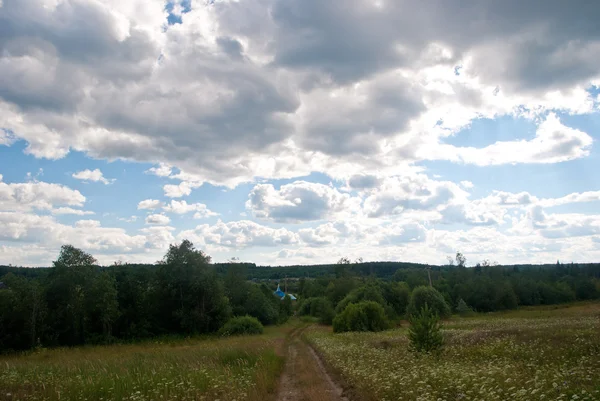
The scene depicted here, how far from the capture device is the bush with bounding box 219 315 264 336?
172 feet

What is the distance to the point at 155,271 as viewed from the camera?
5691 cm

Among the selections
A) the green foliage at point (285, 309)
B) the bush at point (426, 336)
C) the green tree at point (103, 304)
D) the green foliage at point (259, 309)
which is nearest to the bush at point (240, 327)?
the green tree at point (103, 304)

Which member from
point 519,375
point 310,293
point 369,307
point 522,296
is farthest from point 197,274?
point 522,296

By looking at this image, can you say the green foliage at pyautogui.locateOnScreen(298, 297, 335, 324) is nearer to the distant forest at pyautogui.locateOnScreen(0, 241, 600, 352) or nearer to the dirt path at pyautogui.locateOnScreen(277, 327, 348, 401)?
the distant forest at pyautogui.locateOnScreen(0, 241, 600, 352)

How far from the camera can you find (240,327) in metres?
53.7

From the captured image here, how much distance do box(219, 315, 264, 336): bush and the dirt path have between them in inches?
1082

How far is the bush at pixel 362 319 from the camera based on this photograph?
5538 centimetres

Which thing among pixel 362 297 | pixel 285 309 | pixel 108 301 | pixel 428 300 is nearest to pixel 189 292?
pixel 108 301

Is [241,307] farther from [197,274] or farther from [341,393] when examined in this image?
[341,393]

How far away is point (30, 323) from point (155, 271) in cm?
1624

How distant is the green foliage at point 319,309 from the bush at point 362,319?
67.9ft

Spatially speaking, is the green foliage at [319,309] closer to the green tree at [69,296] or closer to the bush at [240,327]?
the bush at [240,327]

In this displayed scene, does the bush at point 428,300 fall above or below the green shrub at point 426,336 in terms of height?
below

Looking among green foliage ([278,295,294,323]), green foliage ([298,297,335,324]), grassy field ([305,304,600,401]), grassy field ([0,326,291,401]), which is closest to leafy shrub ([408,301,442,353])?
grassy field ([305,304,600,401])
